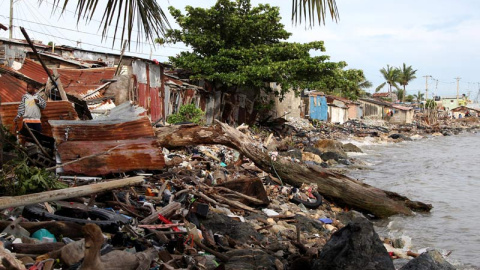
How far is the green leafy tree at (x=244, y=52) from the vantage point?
19469mm

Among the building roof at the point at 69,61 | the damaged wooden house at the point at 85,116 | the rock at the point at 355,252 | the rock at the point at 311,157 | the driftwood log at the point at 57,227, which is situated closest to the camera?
the driftwood log at the point at 57,227

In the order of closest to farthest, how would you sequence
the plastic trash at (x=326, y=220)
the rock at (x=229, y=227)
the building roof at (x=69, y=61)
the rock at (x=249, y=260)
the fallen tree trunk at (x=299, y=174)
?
the rock at (x=249, y=260) < the rock at (x=229, y=227) < the plastic trash at (x=326, y=220) < the fallen tree trunk at (x=299, y=174) < the building roof at (x=69, y=61)

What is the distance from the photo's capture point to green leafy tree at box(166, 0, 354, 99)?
63.9 ft

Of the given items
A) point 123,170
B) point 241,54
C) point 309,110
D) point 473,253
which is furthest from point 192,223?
point 309,110

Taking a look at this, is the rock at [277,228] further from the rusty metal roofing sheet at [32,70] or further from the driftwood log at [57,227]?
the rusty metal roofing sheet at [32,70]

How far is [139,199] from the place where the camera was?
19.6ft

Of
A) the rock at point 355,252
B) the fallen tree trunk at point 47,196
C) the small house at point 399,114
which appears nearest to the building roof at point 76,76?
the fallen tree trunk at point 47,196

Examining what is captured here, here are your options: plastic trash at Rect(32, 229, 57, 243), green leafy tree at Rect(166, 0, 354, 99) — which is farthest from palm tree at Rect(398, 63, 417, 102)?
plastic trash at Rect(32, 229, 57, 243)

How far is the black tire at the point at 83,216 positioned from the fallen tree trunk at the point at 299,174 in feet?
11.2

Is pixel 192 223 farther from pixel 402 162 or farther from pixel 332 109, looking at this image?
pixel 332 109

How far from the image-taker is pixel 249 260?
168 inches

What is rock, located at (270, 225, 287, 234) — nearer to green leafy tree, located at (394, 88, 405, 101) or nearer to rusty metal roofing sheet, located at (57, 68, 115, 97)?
rusty metal roofing sheet, located at (57, 68, 115, 97)

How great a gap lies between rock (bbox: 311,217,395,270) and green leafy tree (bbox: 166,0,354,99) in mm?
15026

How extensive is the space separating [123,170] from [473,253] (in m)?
5.69
